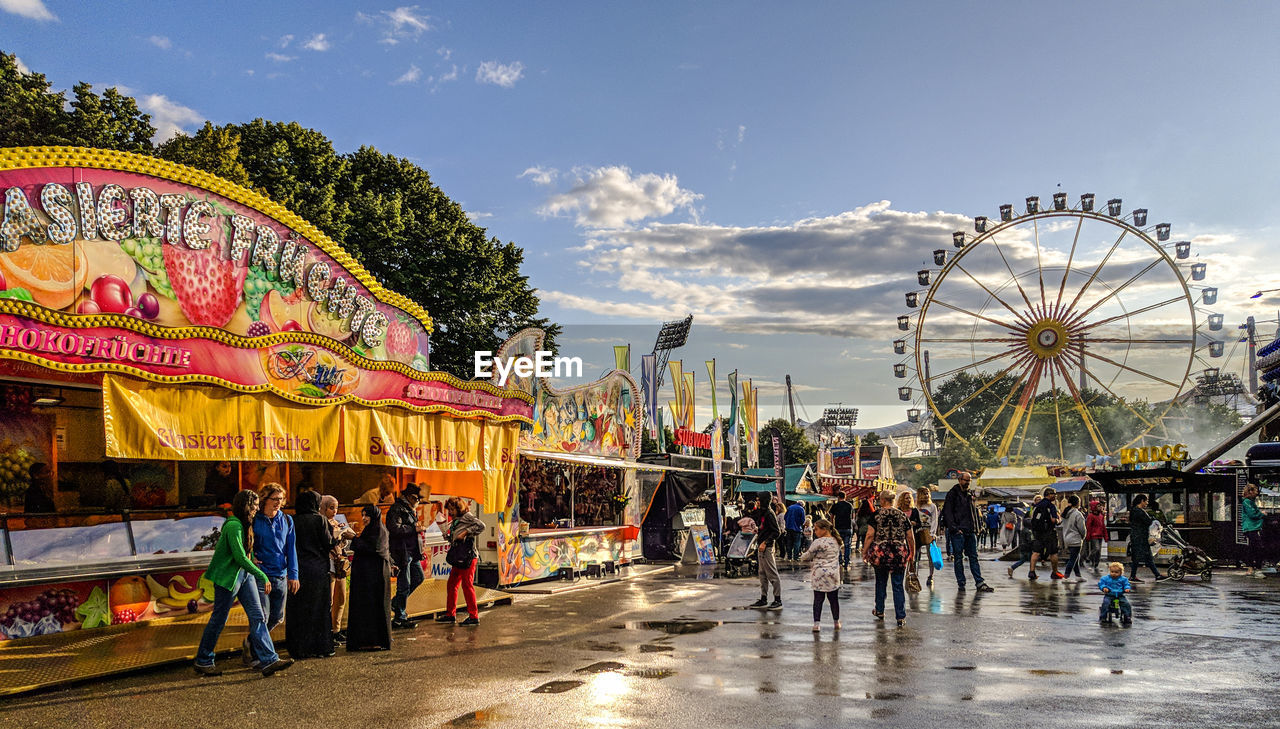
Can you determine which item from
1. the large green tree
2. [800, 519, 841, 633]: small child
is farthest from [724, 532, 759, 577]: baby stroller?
the large green tree

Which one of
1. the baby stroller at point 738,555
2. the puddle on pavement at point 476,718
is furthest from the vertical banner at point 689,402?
the puddle on pavement at point 476,718

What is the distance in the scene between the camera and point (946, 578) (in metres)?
19.3

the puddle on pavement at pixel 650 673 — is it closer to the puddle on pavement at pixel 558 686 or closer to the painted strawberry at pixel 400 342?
the puddle on pavement at pixel 558 686

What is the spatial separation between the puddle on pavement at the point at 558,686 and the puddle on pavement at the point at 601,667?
0.52 metres

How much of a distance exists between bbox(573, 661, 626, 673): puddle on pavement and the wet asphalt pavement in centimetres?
2

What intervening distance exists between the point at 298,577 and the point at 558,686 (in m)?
3.02

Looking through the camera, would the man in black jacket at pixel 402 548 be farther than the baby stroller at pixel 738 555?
No

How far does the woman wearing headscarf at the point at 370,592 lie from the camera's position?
994 centimetres

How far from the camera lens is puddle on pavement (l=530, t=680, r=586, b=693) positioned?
7805 millimetres

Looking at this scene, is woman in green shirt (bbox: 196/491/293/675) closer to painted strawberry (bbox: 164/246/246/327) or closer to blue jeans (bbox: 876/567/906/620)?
painted strawberry (bbox: 164/246/246/327)

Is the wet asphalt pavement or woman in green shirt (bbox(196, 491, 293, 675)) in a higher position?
woman in green shirt (bbox(196, 491, 293, 675))

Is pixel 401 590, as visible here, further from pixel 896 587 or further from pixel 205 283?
pixel 896 587

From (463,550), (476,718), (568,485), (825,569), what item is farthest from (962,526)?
(476,718)

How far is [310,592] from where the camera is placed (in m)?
9.44
